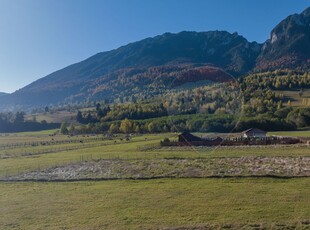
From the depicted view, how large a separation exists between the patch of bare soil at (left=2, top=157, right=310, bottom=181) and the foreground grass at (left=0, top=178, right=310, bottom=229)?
10.2ft

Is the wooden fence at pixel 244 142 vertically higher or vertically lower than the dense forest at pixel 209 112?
lower

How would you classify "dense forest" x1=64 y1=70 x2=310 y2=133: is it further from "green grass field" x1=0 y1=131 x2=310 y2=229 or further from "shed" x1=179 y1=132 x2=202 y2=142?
"green grass field" x1=0 y1=131 x2=310 y2=229

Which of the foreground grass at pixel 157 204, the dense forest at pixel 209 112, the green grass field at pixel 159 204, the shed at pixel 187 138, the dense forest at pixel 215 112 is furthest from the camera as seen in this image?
the shed at pixel 187 138

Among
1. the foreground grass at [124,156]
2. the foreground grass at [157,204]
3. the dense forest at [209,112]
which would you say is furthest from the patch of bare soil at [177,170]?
the foreground grass at [124,156]

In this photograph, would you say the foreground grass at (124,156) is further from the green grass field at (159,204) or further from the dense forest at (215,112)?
the green grass field at (159,204)

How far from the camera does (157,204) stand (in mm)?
26375

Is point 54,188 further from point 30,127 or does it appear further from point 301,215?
point 30,127

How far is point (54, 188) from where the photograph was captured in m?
34.1

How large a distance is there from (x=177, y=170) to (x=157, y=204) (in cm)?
1468

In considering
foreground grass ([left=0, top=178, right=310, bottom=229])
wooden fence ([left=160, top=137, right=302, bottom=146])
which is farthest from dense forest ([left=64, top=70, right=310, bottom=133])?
wooden fence ([left=160, top=137, right=302, bottom=146])

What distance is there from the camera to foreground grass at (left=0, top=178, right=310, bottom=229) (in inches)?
874

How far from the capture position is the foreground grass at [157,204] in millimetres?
22203

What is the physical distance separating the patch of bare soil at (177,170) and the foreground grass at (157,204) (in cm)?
312

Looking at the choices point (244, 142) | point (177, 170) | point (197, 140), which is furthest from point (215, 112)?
point (244, 142)
